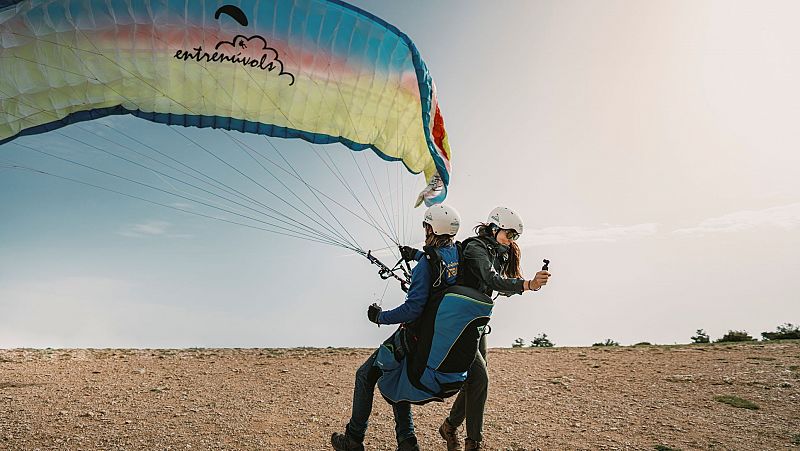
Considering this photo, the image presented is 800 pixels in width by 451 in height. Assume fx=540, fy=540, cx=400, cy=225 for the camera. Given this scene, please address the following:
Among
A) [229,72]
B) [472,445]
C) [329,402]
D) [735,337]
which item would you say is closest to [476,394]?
[472,445]

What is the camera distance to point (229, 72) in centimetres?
668

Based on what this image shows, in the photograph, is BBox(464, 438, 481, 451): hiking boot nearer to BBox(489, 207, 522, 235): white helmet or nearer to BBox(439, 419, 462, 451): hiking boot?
BBox(439, 419, 462, 451): hiking boot

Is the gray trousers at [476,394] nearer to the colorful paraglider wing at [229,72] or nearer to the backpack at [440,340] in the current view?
the backpack at [440,340]

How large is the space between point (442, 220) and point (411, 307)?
2.43 feet

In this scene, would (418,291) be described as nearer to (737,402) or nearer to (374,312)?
(374,312)

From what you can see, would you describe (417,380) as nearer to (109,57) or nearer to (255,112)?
(255,112)

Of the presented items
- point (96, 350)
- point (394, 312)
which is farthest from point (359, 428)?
point (96, 350)

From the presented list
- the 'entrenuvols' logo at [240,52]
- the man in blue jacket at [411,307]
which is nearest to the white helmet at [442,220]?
the man in blue jacket at [411,307]

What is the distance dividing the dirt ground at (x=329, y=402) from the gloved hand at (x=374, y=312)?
8.11 ft

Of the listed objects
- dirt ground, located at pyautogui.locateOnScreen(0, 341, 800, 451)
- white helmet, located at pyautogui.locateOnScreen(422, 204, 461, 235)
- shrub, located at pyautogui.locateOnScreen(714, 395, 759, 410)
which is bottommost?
dirt ground, located at pyautogui.locateOnScreen(0, 341, 800, 451)

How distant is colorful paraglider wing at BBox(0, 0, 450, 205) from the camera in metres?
6.02

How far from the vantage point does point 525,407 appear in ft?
25.3

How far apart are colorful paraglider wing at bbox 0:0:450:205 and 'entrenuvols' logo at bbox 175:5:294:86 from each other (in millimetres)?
12

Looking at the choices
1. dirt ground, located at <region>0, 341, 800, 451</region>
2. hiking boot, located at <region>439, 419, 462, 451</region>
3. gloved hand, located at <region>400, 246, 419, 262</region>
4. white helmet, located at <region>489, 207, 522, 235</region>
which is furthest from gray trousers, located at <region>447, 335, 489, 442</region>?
dirt ground, located at <region>0, 341, 800, 451</region>
